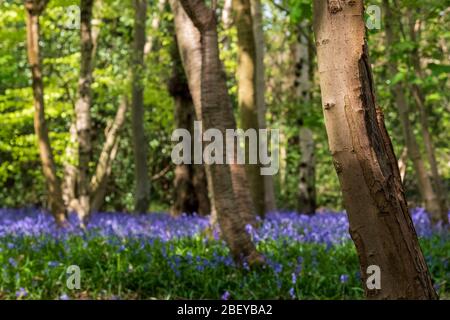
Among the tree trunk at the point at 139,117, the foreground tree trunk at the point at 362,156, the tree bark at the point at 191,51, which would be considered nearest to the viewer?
the foreground tree trunk at the point at 362,156

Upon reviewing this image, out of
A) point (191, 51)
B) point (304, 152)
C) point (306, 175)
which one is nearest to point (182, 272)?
point (191, 51)

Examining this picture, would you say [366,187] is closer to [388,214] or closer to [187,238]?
[388,214]

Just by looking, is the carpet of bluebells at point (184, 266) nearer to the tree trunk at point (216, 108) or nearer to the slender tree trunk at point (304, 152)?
the tree trunk at point (216, 108)

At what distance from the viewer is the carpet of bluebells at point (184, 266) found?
21.8 ft

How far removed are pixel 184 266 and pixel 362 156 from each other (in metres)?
4.74

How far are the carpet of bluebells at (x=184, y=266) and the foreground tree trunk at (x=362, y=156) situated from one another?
355cm

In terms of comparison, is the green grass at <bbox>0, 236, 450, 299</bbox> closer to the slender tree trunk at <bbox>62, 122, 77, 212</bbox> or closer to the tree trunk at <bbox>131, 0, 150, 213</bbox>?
the tree trunk at <bbox>131, 0, 150, 213</bbox>

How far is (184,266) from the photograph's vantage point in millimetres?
7078

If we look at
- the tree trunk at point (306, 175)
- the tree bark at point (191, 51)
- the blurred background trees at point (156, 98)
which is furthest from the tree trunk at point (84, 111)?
the tree trunk at point (306, 175)

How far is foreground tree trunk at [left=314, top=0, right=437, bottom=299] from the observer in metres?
2.62

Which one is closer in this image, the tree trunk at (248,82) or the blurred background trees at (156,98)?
the tree trunk at (248,82)

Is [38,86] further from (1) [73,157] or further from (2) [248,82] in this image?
(1) [73,157]

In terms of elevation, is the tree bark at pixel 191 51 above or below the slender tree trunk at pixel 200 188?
above
